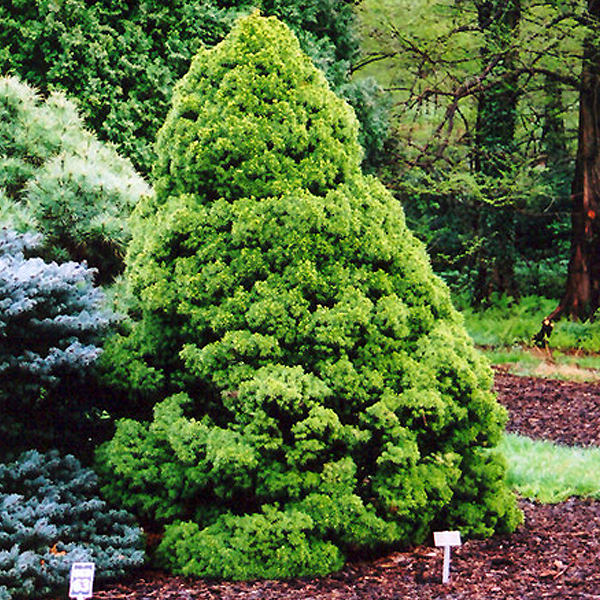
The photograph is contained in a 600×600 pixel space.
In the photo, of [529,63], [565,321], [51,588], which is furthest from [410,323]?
[529,63]

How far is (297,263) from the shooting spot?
4.50 meters

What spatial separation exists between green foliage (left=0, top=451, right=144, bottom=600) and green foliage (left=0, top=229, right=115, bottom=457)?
255 millimetres

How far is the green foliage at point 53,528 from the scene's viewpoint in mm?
3822

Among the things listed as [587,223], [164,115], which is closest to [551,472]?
[164,115]

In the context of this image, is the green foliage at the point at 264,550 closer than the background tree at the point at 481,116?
Yes

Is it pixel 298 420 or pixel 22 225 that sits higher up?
pixel 22 225

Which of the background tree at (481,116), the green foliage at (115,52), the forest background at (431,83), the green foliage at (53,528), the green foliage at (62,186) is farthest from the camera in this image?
the background tree at (481,116)

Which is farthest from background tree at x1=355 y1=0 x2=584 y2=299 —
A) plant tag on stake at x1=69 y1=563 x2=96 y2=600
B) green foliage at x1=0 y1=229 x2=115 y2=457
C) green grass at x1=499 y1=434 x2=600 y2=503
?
plant tag on stake at x1=69 y1=563 x2=96 y2=600

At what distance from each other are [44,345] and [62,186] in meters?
1.40

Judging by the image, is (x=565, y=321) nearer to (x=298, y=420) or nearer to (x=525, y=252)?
(x=525, y=252)

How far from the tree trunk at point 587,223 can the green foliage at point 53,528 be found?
1275 centimetres

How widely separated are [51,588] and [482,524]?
2.28 m

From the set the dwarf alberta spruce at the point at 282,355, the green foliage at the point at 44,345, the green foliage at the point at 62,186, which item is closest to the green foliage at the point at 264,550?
the dwarf alberta spruce at the point at 282,355

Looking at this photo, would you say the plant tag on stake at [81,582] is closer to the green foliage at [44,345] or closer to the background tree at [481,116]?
the green foliage at [44,345]
